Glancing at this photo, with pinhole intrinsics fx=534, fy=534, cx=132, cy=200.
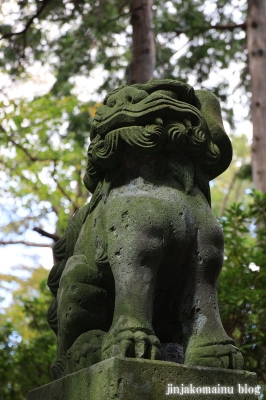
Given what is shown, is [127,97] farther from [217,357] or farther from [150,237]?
[217,357]

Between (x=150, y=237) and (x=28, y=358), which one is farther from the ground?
(x=28, y=358)

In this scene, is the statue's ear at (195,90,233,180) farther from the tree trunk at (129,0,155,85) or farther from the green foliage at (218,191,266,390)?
the tree trunk at (129,0,155,85)

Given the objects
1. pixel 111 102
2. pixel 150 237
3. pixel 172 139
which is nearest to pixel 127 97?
pixel 111 102

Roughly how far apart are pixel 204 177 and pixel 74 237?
2.96 feet

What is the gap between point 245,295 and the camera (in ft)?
14.7

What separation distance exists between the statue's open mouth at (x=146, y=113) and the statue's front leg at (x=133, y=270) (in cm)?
38

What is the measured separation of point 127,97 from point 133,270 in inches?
33.8

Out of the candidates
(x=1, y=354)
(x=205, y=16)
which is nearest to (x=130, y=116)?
(x=1, y=354)

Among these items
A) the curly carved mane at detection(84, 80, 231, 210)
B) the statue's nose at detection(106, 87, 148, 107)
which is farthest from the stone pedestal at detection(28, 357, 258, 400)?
the statue's nose at detection(106, 87, 148, 107)

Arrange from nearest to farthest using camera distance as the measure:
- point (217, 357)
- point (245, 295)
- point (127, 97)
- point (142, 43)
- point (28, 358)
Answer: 1. point (217, 357)
2. point (127, 97)
3. point (245, 295)
4. point (28, 358)
5. point (142, 43)

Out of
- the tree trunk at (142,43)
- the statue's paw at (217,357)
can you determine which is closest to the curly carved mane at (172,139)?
the statue's paw at (217,357)

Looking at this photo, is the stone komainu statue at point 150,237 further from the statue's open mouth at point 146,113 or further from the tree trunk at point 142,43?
the tree trunk at point 142,43

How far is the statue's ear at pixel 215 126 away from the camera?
107 inches

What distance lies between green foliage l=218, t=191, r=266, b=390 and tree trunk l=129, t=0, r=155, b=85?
2711mm
